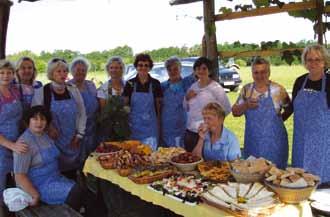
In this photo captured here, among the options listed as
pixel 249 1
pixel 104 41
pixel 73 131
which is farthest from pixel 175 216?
pixel 104 41

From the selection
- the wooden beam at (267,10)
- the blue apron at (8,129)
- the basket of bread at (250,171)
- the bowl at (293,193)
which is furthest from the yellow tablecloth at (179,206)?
the wooden beam at (267,10)

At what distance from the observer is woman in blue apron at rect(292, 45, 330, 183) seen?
3.71 meters

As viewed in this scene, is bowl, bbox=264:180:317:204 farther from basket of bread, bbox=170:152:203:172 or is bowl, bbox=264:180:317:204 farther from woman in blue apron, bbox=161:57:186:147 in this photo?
woman in blue apron, bbox=161:57:186:147

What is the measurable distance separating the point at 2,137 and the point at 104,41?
1881 centimetres

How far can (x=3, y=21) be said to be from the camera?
5426 millimetres

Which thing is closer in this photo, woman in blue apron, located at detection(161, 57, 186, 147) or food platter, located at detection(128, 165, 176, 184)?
food platter, located at detection(128, 165, 176, 184)

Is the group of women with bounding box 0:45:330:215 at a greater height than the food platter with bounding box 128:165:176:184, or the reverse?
the group of women with bounding box 0:45:330:215

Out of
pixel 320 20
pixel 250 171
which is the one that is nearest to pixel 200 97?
pixel 320 20

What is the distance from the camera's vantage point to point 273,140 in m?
4.10

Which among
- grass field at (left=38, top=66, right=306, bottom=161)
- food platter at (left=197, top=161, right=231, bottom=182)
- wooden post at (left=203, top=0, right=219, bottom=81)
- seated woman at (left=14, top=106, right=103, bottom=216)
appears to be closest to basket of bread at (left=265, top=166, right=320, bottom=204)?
food platter at (left=197, top=161, right=231, bottom=182)

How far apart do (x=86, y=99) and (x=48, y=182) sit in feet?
4.29

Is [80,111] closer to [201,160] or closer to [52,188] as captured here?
[52,188]

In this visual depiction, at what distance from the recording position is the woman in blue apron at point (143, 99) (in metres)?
5.03

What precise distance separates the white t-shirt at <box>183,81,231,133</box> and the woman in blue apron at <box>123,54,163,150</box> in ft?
1.49
